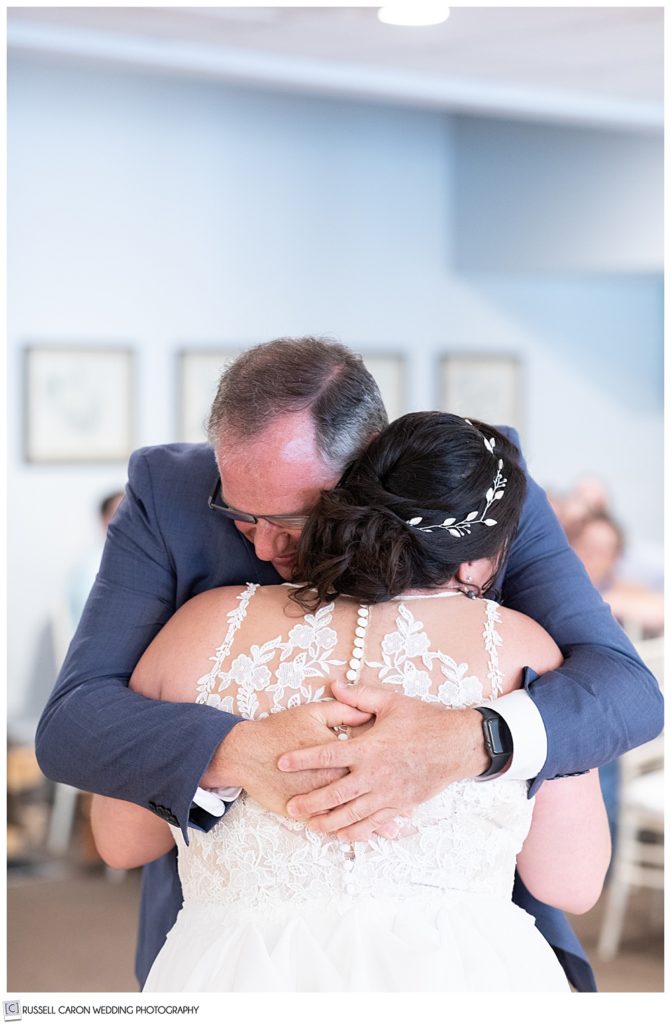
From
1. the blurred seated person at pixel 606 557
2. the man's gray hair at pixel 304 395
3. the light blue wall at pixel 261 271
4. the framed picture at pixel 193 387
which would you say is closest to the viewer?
the man's gray hair at pixel 304 395

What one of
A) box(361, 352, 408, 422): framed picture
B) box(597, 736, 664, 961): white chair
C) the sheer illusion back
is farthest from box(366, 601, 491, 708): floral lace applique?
box(361, 352, 408, 422): framed picture

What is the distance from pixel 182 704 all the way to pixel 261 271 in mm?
4517

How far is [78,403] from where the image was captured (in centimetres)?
518

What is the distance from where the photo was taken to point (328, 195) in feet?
18.8

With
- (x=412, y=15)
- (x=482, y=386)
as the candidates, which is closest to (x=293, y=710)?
(x=412, y=15)

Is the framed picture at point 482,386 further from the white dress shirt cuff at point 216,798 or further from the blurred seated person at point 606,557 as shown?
the white dress shirt cuff at point 216,798

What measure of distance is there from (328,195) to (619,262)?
4.68ft

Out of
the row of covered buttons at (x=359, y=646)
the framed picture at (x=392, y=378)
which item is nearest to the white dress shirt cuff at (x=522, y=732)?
the row of covered buttons at (x=359, y=646)

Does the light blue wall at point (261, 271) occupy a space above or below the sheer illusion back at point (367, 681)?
above

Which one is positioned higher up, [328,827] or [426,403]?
[426,403]

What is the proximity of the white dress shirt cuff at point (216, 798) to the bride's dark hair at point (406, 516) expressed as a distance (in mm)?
217

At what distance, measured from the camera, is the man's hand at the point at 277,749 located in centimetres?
122

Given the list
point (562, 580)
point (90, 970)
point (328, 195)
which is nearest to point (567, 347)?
point (328, 195)

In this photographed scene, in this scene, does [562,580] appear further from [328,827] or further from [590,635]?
[328,827]
